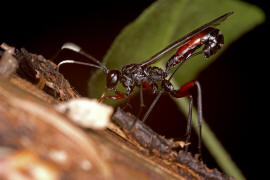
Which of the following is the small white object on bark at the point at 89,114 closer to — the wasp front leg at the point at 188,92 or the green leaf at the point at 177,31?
the wasp front leg at the point at 188,92

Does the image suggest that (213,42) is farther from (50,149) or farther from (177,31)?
(50,149)

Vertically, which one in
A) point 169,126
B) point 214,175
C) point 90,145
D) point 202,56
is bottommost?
point 90,145

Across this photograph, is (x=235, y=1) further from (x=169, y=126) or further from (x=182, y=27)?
(x=169, y=126)

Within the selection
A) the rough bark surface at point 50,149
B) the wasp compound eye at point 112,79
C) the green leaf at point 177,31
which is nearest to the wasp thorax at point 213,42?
the green leaf at point 177,31

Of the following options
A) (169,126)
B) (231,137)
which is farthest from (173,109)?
(231,137)

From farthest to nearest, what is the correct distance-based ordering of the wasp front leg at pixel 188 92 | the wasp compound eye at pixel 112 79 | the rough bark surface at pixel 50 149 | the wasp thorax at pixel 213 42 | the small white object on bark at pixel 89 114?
the wasp thorax at pixel 213 42 < the wasp compound eye at pixel 112 79 < the wasp front leg at pixel 188 92 < the small white object on bark at pixel 89 114 < the rough bark surface at pixel 50 149

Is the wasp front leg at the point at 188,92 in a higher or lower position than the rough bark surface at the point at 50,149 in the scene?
higher

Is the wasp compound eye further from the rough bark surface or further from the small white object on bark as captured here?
the small white object on bark

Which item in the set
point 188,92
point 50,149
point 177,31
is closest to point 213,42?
point 177,31
